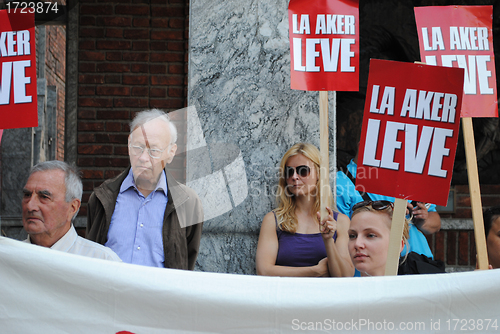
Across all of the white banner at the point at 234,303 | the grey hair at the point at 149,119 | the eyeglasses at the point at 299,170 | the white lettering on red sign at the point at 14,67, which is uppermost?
the white lettering on red sign at the point at 14,67

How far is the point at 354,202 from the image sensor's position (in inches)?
112

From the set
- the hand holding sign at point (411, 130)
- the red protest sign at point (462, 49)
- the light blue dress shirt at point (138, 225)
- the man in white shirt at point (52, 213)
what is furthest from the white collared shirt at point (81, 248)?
the red protest sign at point (462, 49)

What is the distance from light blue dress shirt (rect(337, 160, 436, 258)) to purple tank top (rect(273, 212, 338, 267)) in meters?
0.39

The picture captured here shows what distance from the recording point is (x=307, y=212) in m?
2.61

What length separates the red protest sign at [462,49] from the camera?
2318 millimetres

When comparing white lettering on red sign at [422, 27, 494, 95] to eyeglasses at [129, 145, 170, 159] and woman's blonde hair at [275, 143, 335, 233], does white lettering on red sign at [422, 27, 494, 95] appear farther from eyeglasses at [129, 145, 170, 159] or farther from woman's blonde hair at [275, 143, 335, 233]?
eyeglasses at [129, 145, 170, 159]

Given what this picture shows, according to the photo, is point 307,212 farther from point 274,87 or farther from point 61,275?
point 61,275

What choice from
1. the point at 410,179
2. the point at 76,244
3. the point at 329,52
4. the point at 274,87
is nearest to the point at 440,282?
the point at 410,179

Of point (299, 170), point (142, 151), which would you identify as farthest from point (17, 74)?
point (299, 170)

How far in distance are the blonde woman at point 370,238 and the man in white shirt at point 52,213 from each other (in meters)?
1.00

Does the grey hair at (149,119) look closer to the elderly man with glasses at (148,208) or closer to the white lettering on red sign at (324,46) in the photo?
the elderly man with glasses at (148,208)

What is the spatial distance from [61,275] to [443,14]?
1.90 meters

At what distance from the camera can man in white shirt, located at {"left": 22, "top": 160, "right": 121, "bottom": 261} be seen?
7.02 ft

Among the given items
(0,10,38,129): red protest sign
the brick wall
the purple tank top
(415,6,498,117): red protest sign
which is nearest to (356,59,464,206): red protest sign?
(415,6,498,117): red protest sign
